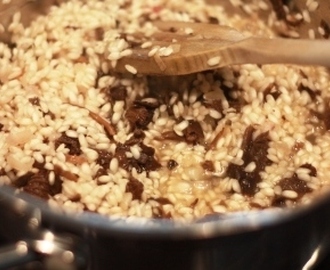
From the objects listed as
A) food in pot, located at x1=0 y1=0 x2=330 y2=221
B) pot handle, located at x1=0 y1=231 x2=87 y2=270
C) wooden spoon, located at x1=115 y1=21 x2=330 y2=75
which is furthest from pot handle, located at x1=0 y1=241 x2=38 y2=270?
wooden spoon, located at x1=115 y1=21 x2=330 y2=75

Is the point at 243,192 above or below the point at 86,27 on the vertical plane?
below

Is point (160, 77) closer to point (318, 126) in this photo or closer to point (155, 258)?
point (318, 126)

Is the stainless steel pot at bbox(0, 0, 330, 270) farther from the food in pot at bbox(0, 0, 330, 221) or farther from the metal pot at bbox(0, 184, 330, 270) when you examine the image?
the food in pot at bbox(0, 0, 330, 221)

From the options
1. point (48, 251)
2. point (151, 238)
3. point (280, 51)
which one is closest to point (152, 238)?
point (151, 238)

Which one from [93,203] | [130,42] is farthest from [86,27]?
[93,203]

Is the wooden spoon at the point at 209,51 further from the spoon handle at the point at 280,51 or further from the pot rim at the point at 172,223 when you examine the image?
the pot rim at the point at 172,223

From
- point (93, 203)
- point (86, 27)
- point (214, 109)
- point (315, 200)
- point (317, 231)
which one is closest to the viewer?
point (315, 200)

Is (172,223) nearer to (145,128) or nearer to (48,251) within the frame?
(48,251)
